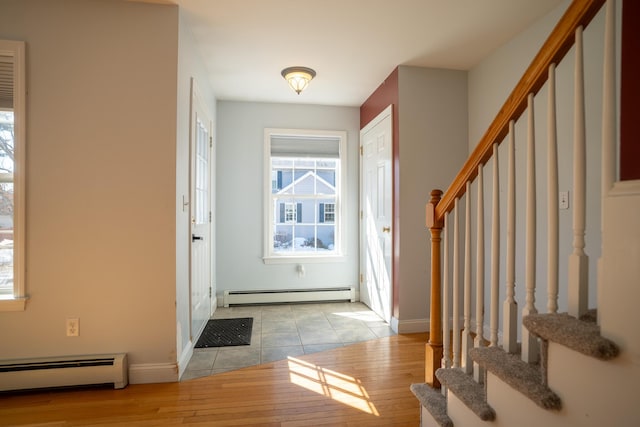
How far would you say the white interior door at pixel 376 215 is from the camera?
11.0 feet

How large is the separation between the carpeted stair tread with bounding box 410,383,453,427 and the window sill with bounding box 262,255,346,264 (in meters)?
2.51

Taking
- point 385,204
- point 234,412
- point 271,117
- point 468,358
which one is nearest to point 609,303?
point 468,358

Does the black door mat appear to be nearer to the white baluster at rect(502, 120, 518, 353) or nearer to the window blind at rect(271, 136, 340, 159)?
the window blind at rect(271, 136, 340, 159)

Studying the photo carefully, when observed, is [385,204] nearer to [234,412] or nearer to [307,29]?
[307,29]

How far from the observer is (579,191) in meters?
0.92

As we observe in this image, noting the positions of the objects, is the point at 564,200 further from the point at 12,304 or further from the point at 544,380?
the point at 12,304

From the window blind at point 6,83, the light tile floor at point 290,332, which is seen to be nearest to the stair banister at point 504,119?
the light tile floor at point 290,332

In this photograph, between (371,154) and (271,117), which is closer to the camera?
(371,154)

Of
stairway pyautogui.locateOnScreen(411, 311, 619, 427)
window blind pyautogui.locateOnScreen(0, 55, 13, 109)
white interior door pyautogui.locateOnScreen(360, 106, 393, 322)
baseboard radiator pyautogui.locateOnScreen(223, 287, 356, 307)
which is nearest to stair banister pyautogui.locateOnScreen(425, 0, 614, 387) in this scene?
stairway pyautogui.locateOnScreen(411, 311, 619, 427)

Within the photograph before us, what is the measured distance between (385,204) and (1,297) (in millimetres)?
3098

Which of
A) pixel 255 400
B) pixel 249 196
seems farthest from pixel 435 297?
pixel 249 196

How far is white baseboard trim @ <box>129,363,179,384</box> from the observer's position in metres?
2.14

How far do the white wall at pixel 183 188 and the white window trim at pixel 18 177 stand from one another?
0.91 meters

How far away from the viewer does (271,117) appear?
13.6ft
